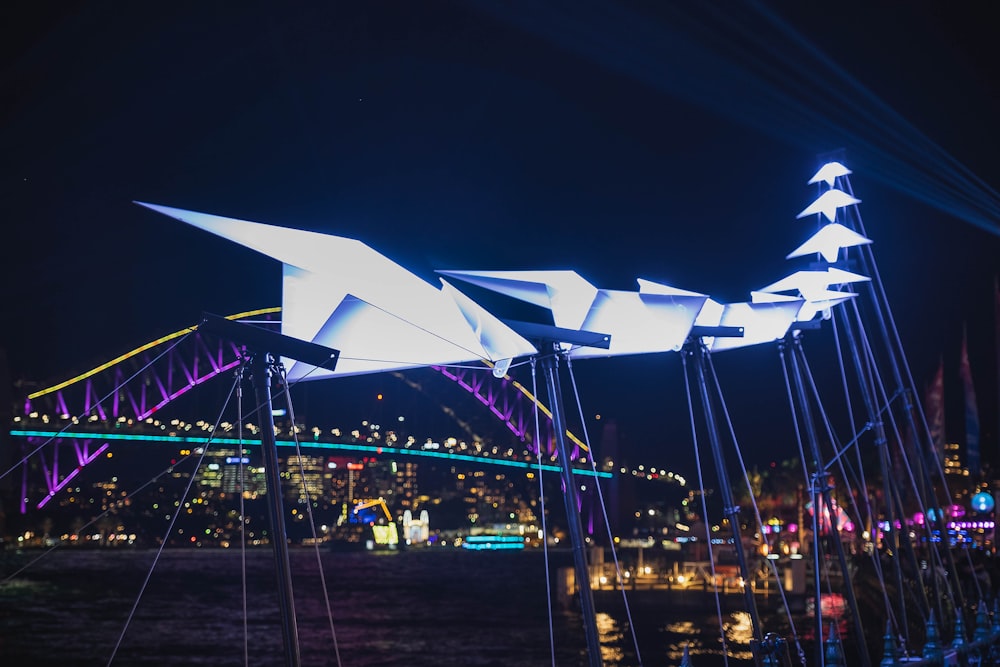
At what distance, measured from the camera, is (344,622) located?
200 ft

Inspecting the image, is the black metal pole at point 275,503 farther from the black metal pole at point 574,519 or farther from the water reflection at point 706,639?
the water reflection at point 706,639

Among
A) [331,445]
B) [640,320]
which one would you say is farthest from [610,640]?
[640,320]

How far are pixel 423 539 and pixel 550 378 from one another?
125 metres

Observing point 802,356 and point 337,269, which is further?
point 802,356

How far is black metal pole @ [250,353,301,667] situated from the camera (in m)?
8.44

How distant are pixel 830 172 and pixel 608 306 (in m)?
9.09

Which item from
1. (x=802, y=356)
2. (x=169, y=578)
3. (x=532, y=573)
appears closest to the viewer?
(x=802, y=356)

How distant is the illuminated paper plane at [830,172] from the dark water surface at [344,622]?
1008 cm

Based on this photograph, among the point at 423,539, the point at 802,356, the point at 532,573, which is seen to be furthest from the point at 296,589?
the point at 802,356

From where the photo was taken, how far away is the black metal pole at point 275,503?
8.44 metres

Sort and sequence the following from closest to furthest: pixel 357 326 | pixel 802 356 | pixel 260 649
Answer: pixel 357 326
pixel 802 356
pixel 260 649

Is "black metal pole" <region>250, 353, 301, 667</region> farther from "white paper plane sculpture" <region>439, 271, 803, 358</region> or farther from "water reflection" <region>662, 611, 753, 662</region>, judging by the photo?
"water reflection" <region>662, 611, 753, 662</region>

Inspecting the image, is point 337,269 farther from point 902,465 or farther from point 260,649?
point 260,649

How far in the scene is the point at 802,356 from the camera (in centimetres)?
1833
